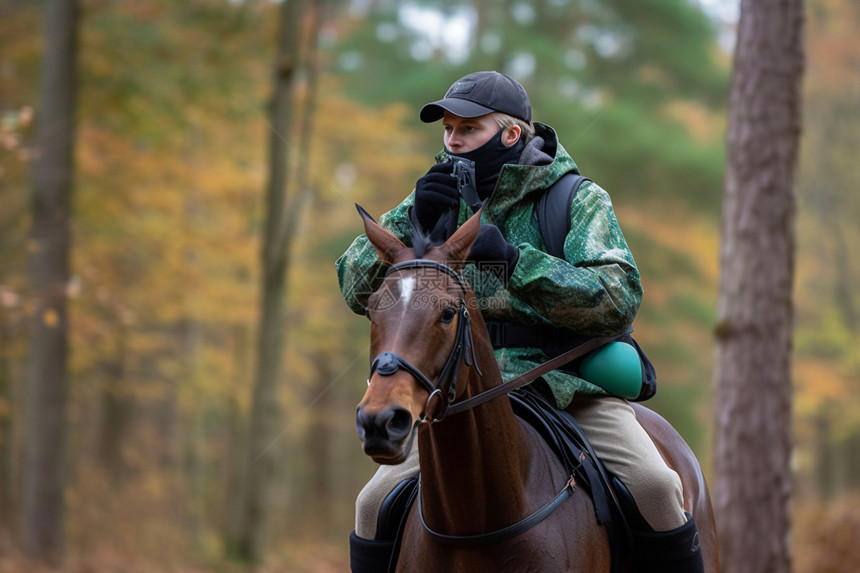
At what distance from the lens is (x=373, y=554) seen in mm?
3885

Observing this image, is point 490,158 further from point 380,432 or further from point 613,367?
point 380,432

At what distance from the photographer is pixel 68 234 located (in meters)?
11.6

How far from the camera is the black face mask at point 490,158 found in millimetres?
3818

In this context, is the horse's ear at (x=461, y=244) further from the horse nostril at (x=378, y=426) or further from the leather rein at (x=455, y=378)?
the horse nostril at (x=378, y=426)

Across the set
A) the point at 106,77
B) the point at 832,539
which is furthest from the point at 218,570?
the point at 832,539

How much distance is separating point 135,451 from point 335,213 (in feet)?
30.3

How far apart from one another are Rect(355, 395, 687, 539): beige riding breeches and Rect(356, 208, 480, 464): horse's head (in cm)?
107

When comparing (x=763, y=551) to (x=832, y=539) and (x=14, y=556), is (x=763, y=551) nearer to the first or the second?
(x=832, y=539)

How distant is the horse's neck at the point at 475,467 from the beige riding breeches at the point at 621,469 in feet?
1.93

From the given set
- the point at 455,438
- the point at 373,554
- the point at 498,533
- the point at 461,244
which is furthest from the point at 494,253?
the point at 373,554

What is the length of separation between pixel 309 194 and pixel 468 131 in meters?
8.37

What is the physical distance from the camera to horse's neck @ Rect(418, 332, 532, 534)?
126 inches

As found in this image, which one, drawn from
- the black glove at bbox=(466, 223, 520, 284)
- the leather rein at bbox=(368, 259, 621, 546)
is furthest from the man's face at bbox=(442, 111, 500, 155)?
the leather rein at bbox=(368, 259, 621, 546)

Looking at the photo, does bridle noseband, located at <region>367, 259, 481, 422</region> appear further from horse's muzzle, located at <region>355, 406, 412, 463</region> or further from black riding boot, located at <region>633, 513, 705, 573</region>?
black riding boot, located at <region>633, 513, 705, 573</region>
